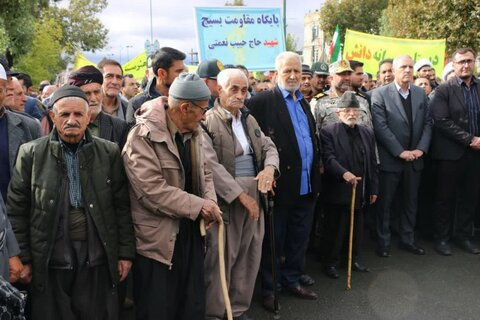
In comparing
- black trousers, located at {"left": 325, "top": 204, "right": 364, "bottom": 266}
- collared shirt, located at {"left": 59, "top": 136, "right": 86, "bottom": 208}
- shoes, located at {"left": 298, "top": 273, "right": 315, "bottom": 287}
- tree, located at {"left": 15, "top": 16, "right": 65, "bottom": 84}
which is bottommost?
shoes, located at {"left": 298, "top": 273, "right": 315, "bottom": 287}

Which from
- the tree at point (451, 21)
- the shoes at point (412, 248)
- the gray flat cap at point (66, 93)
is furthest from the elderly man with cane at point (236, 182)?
the tree at point (451, 21)

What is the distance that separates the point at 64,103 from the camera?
108 inches

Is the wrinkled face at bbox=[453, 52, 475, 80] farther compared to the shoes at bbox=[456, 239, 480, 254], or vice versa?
the shoes at bbox=[456, 239, 480, 254]

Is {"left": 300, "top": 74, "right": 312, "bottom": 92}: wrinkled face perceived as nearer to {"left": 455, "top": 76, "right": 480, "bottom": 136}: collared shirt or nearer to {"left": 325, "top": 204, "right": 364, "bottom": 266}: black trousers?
{"left": 325, "top": 204, "right": 364, "bottom": 266}: black trousers

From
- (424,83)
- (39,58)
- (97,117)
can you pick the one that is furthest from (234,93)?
(39,58)

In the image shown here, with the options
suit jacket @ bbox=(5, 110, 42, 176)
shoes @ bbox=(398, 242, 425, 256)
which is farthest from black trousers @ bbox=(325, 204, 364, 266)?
suit jacket @ bbox=(5, 110, 42, 176)

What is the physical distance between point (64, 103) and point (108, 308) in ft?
4.27

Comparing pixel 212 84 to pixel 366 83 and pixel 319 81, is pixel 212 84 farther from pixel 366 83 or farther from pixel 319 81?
pixel 366 83

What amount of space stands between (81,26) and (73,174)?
3723 centimetres

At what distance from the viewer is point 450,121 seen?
5301 mm

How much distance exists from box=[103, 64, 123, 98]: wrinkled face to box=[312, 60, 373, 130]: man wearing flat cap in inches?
87.0

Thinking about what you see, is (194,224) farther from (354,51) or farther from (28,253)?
(354,51)

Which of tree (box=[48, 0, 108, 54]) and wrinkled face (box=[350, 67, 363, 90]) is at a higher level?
tree (box=[48, 0, 108, 54])

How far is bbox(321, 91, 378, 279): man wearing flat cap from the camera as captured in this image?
4672 millimetres
